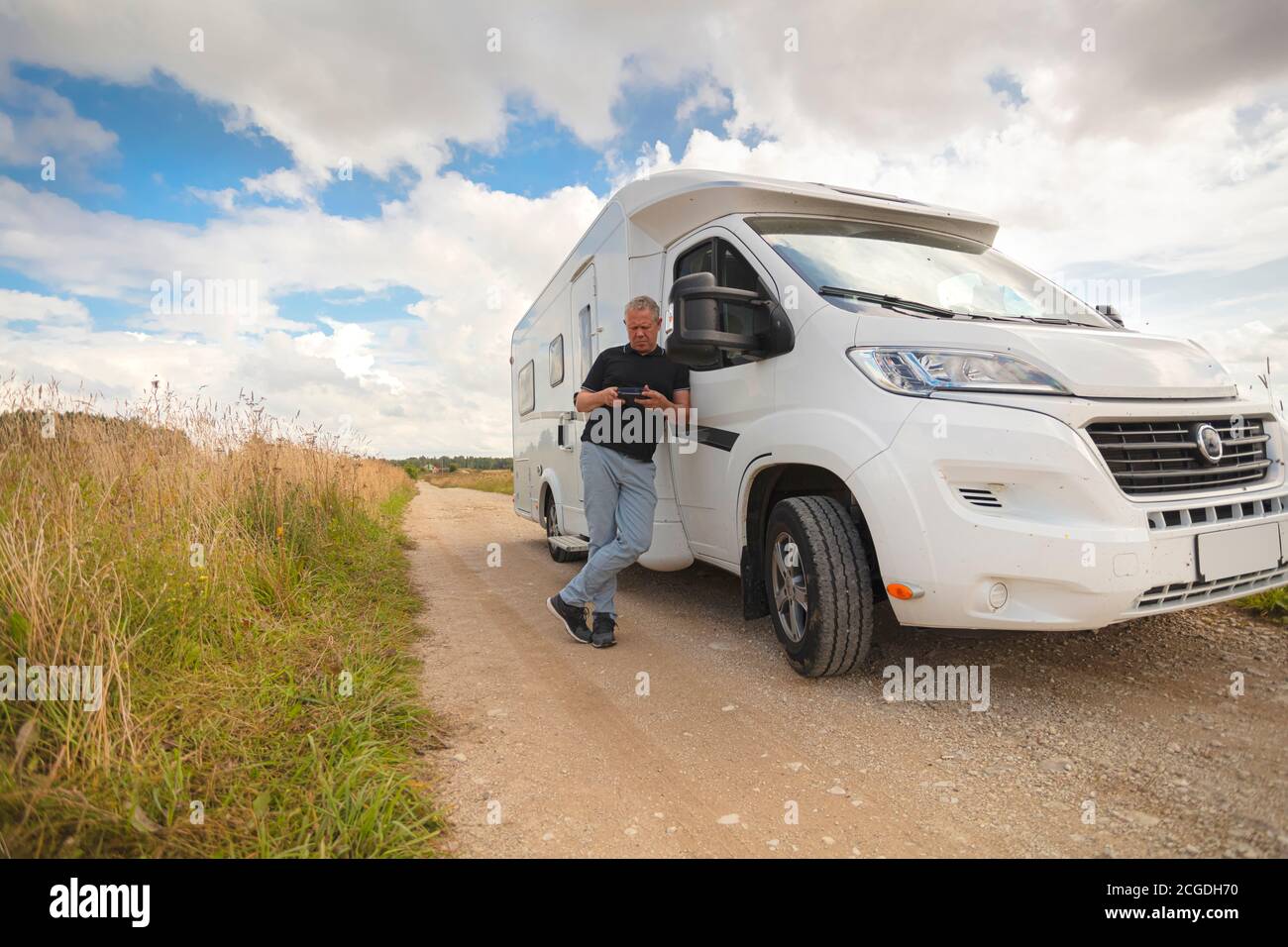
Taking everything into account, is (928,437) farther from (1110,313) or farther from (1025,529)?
(1110,313)

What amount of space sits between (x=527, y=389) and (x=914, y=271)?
549 cm

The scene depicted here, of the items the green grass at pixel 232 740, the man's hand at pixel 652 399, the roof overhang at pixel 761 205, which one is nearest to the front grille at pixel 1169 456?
the roof overhang at pixel 761 205

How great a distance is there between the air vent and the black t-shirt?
1911 millimetres

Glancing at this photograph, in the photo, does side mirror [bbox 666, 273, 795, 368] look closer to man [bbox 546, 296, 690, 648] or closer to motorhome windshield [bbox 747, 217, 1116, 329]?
motorhome windshield [bbox 747, 217, 1116, 329]

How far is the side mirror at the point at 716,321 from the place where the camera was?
3.52 m

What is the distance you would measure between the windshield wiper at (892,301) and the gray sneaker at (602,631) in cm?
229

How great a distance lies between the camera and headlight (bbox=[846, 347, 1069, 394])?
2.80 meters

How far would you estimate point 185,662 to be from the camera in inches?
124

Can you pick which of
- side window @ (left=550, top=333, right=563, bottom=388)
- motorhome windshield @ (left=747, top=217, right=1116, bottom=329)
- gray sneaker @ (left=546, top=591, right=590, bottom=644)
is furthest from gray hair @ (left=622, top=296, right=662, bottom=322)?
side window @ (left=550, top=333, right=563, bottom=388)
